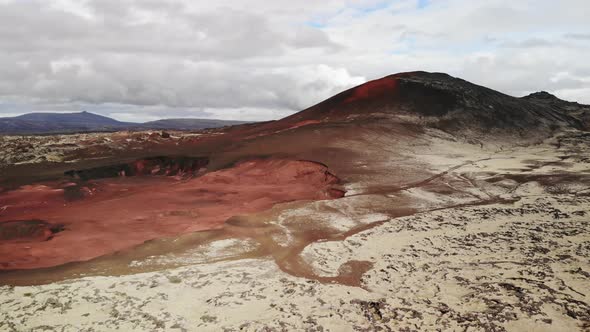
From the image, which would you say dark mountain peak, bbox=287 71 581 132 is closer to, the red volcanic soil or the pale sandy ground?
the red volcanic soil

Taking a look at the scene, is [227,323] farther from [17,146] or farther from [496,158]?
[17,146]

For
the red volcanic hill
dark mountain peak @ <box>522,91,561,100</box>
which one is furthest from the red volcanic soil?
dark mountain peak @ <box>522,91,561,100</box>

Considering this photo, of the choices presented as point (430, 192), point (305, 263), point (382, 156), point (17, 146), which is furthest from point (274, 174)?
point (17, 146)

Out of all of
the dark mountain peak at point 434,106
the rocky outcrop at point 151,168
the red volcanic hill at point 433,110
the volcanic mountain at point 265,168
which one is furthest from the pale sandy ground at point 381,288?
the dark mountain peak at point 434,106

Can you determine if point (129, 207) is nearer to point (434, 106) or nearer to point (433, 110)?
point (433, 110)

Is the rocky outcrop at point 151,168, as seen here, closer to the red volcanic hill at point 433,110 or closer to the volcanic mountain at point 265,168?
the volcanic mountain at point 265,168

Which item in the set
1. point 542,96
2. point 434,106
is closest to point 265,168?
A: point 434,106
